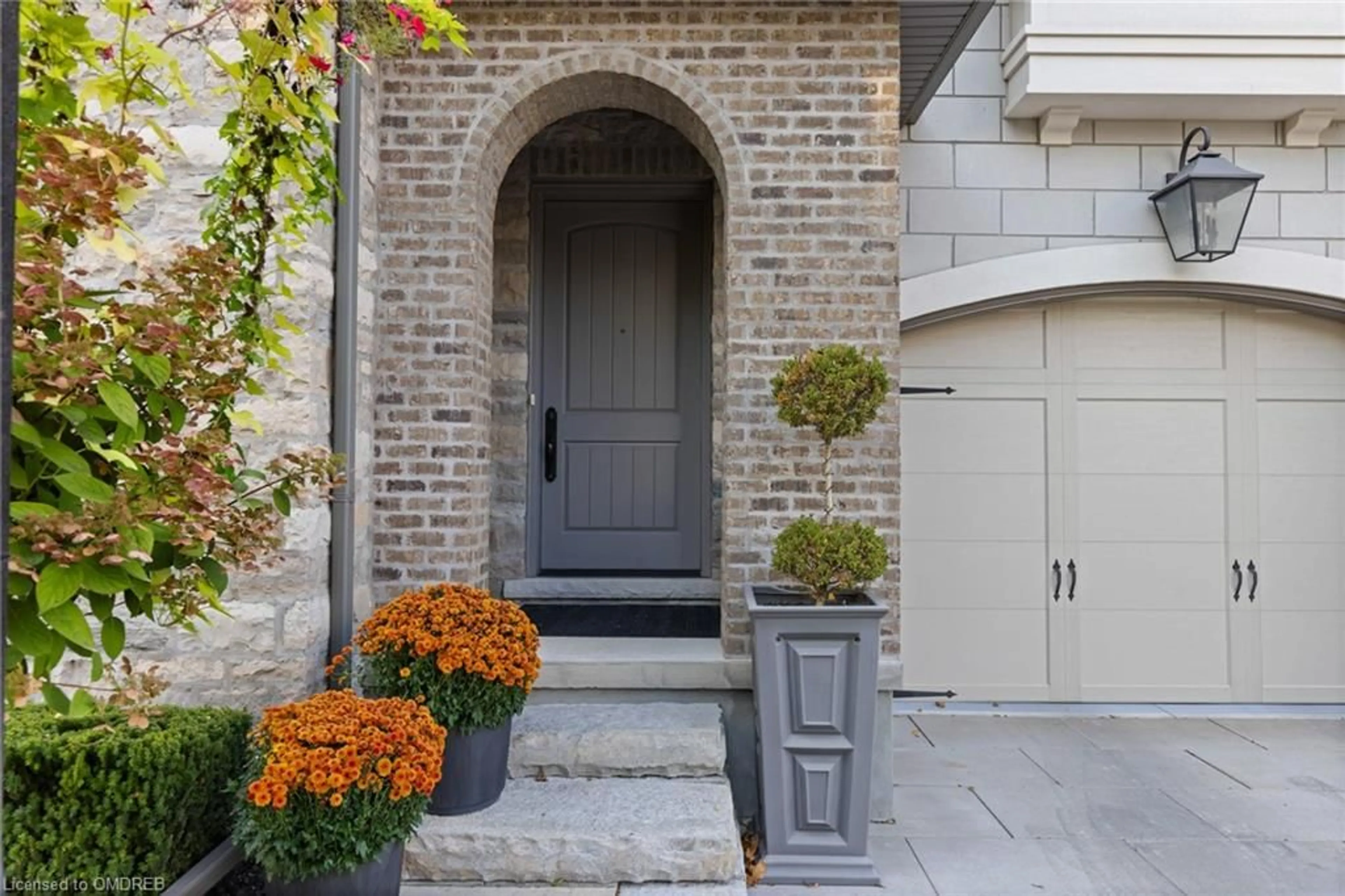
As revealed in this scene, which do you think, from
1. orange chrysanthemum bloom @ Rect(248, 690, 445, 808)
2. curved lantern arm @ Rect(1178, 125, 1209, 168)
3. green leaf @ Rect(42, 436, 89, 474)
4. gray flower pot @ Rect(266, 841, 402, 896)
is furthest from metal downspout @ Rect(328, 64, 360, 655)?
curved lantern arm @ Rect(1178, 125, 1209, 168)

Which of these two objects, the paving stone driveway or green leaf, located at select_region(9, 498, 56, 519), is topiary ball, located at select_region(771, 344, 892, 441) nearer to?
the paving stone driveway

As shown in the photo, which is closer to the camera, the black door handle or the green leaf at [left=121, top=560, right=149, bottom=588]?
the green leaf at [left=121, top=560, right=149, bottom=588]

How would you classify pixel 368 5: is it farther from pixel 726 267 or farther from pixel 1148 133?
pixel 1148 133

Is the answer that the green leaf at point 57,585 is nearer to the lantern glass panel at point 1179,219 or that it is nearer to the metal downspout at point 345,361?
the metal downspout at point 345,361

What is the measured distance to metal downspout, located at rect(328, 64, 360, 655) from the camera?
2.94 m

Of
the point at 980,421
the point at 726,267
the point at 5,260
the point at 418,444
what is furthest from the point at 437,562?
the point at 980,421

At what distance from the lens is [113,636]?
1208 mm

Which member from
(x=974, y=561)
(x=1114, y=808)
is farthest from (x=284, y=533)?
(x=974, y=561)

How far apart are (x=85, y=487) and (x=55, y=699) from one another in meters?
0.27

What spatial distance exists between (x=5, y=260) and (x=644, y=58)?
295 centimetres

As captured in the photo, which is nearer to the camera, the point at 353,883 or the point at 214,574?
the point at 214,574

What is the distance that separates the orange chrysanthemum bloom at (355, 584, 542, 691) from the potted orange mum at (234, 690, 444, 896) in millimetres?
477

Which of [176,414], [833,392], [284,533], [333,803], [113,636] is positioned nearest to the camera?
[113,636]

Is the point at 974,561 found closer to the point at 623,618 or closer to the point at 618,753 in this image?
the point at 623,618
